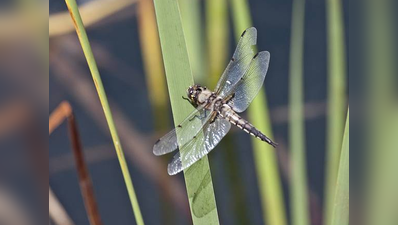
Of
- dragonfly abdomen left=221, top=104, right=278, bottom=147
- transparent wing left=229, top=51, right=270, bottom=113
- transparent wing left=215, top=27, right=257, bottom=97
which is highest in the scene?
transparent wing left=215, top=27, right=257, bottom=97

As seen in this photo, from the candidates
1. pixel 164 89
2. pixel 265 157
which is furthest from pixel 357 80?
pixel 164 89

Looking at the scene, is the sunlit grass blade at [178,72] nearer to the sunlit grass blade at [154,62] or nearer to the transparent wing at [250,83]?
the transparent wing at [250,83]

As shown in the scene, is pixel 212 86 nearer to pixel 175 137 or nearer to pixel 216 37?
pixel 216 37

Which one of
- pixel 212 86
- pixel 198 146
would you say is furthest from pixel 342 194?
pixel 212 86

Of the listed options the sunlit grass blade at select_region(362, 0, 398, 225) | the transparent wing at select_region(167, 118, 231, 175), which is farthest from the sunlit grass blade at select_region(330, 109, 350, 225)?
the transparent wing at select_region(167, 118, 231, 175)

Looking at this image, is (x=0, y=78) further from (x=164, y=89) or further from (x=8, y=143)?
(x=164, y=89)

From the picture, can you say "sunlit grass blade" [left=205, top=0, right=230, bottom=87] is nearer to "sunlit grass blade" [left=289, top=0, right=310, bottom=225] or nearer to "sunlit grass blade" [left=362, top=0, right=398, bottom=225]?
"sunlit grass blade" [left=289, top=0, right=310, bottom=225]

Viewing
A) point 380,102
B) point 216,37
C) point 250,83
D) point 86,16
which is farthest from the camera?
point 86,16
